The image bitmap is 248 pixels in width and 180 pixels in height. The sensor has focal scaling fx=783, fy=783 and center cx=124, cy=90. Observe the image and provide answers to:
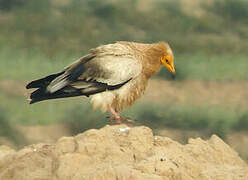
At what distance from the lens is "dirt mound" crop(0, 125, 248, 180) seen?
20.7 ft

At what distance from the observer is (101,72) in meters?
8.49

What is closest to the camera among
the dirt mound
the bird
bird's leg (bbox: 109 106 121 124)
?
the dirt mound

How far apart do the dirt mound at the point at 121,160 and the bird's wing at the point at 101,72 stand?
111 centimetres

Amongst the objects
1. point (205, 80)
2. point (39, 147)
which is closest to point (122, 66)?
point (39, 147)

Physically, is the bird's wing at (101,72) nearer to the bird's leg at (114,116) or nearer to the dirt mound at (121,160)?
the bird's leg at (114,116)

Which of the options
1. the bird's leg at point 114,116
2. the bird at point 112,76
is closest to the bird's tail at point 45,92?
A: the bird at point 112,76

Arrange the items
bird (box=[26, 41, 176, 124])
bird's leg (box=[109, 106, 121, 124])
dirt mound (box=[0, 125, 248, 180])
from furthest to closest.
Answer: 1. bird (box=[26, 41, 176, 124])
2. bird's leg (box=[109, 106, 121, 124])
3. dirt mound (box=[0, 125, 248, 180])

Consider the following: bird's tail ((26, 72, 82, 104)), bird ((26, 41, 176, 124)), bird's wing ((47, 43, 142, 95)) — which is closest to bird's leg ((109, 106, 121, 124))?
bird ((26, 41, 176, 124))

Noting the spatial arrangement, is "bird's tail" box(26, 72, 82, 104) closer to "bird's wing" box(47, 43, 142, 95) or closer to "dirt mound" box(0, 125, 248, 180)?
"bird's wing" box(47, 43, 142, 95)

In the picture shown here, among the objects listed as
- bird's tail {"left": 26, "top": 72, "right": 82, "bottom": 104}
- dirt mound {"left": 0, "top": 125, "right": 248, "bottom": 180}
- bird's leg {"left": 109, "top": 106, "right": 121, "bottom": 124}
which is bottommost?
dirt mound {"left": 0, "top": 125, "right": 248, "bottom": 180}

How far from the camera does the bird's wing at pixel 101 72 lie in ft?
27.5

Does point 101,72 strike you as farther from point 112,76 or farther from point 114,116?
point 114,116

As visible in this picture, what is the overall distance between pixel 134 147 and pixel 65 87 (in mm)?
1838

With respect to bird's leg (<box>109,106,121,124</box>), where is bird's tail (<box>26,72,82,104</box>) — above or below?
above
